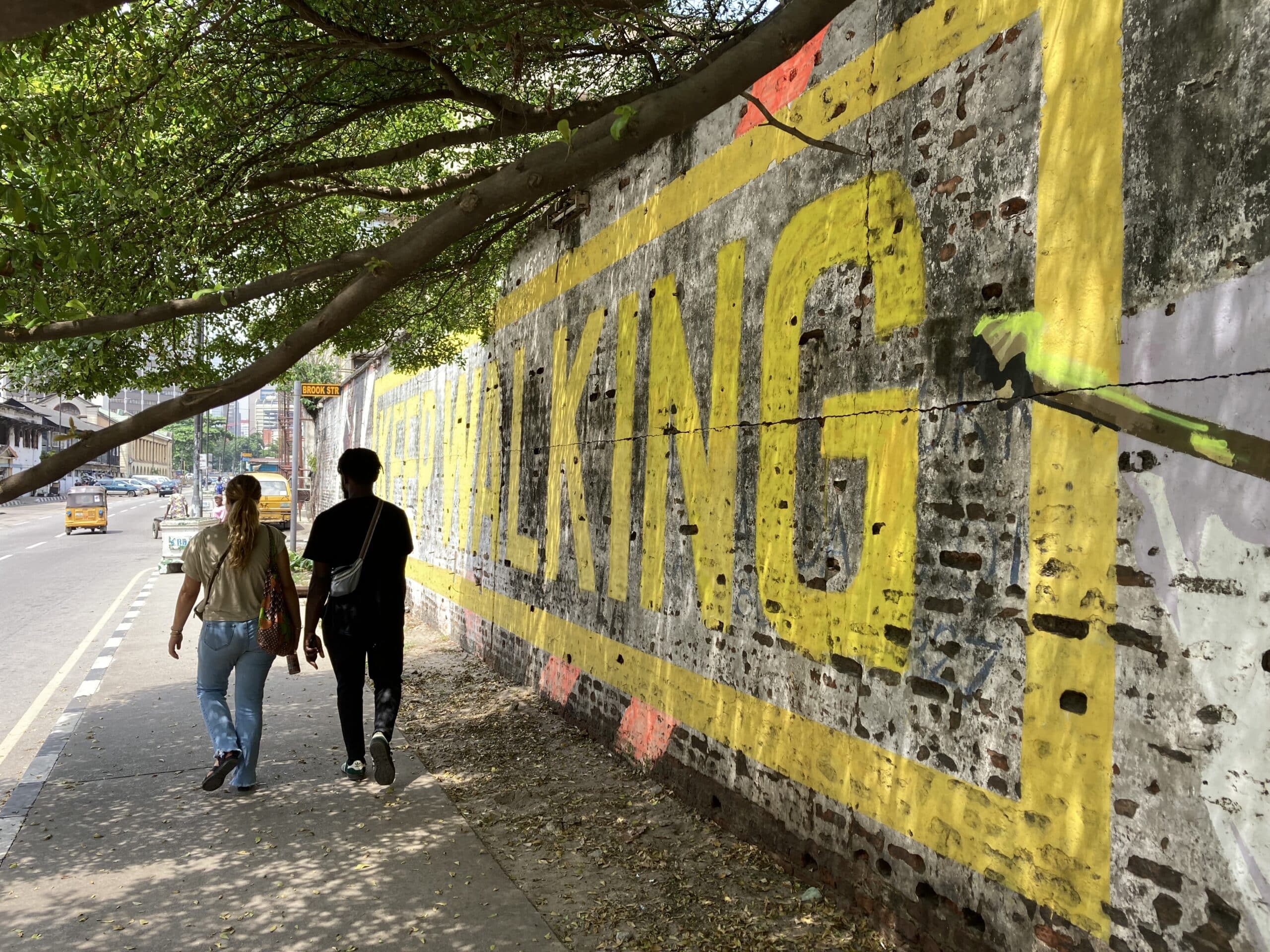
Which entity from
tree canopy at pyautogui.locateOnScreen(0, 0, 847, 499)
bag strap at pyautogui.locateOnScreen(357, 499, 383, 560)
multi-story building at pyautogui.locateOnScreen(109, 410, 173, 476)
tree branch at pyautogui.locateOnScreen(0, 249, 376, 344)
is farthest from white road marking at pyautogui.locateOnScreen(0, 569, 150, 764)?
multi-story building at pyautogui.locateOnScreen(109, 410, 173, 476)

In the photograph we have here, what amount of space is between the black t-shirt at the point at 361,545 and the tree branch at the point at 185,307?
1.56 meters

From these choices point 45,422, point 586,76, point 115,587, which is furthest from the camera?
point 45,422

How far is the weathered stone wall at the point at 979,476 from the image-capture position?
258cm

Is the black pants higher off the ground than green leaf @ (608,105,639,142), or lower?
lower

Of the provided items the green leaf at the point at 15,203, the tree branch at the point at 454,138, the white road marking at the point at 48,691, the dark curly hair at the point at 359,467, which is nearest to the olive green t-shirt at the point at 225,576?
the dark curly hair at the point at 359,467

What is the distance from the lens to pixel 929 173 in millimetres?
3762

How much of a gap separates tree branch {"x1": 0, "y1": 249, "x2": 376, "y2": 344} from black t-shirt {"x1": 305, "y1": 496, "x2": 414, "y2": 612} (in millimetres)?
1556

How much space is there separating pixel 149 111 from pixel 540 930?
5.64 m

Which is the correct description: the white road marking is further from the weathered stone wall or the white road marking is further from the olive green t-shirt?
the weathered stone wall

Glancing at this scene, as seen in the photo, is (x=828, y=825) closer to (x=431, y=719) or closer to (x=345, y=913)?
(x=345, y=913)

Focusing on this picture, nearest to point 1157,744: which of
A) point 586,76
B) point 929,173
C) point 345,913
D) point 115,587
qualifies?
point 929,173

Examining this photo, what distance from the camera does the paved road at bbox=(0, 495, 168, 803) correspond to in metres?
7.40

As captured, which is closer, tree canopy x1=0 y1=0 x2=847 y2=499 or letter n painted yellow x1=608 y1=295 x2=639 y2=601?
tree canopy x1=0 y1=0 x2=847 y2=499

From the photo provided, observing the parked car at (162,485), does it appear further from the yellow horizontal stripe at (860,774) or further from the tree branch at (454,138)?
the yellow horizontal stripe at (860,774)
